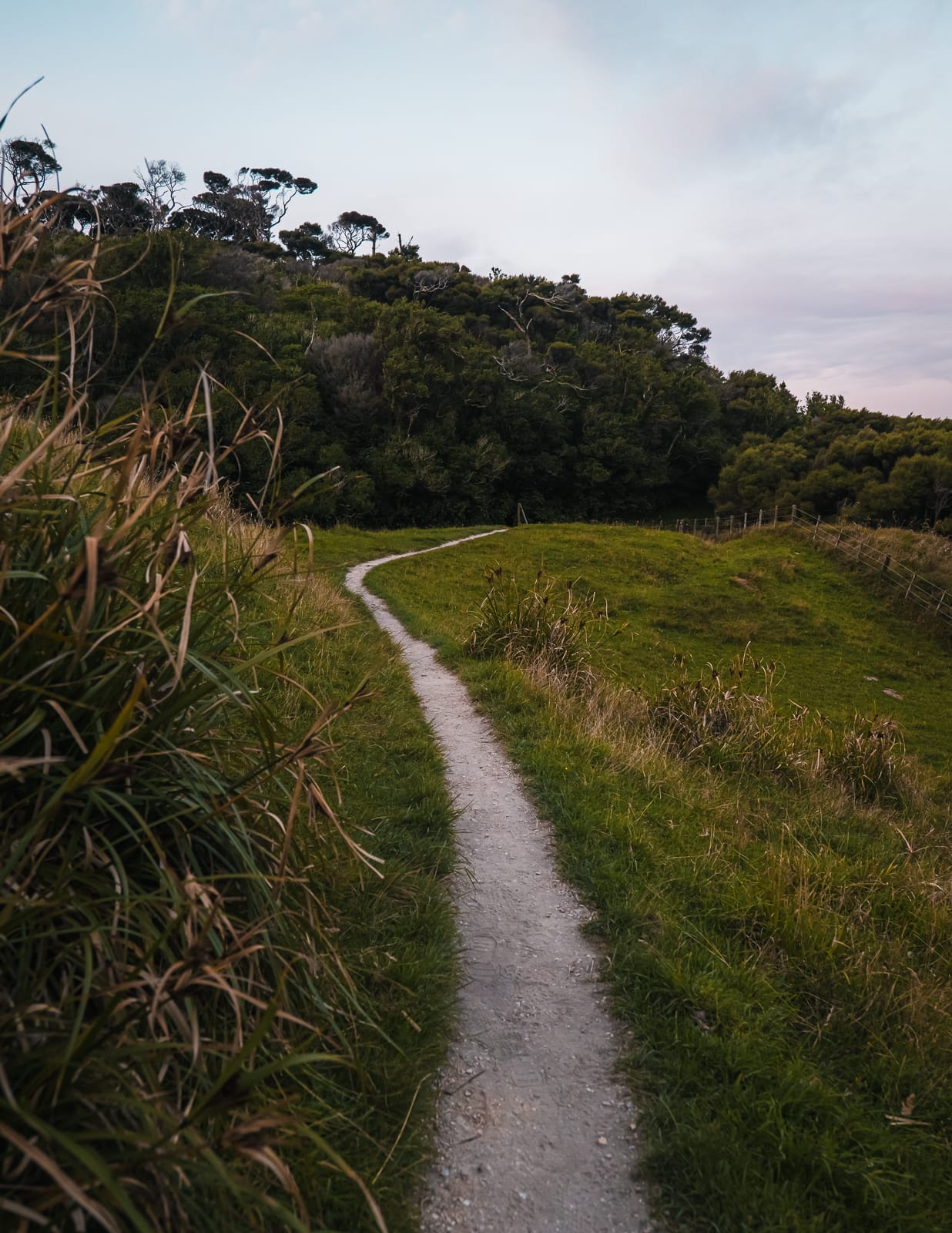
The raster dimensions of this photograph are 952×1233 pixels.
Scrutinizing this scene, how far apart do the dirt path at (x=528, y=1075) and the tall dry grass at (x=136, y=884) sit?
51 cm

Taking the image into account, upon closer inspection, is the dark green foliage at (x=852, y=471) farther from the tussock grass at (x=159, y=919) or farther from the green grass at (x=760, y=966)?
the tussock grass at (x=159, y=919)

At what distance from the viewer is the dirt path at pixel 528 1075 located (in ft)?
8.17

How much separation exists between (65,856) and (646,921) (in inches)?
115

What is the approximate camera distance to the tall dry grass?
163 centimetres

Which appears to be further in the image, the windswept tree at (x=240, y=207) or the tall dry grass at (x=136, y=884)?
the windswept tree at (x=240, y=207)

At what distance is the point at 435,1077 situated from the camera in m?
2.88

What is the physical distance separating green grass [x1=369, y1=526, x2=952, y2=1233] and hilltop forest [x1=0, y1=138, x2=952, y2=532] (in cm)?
2246

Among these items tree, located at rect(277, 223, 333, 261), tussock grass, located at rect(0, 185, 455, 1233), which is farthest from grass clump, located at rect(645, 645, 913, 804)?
tree, located at rect(277, 223, 333, 261)

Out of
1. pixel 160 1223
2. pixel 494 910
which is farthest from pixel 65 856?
pixel 494 910

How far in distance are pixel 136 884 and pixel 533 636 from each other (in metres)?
7.40

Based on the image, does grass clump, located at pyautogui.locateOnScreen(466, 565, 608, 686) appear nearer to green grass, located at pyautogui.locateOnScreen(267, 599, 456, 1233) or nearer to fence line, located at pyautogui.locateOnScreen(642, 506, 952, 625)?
green grass, located at pyautogui.locateOnScreen(267, 599, 456, 1233)

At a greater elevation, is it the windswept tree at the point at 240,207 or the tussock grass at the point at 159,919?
the windswept tree at the point at 240,207

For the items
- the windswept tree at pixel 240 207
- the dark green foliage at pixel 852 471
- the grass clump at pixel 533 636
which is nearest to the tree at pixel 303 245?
the windswept tree at pixel 240 207

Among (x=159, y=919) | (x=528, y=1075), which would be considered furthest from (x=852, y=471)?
(x=159, y=919)
